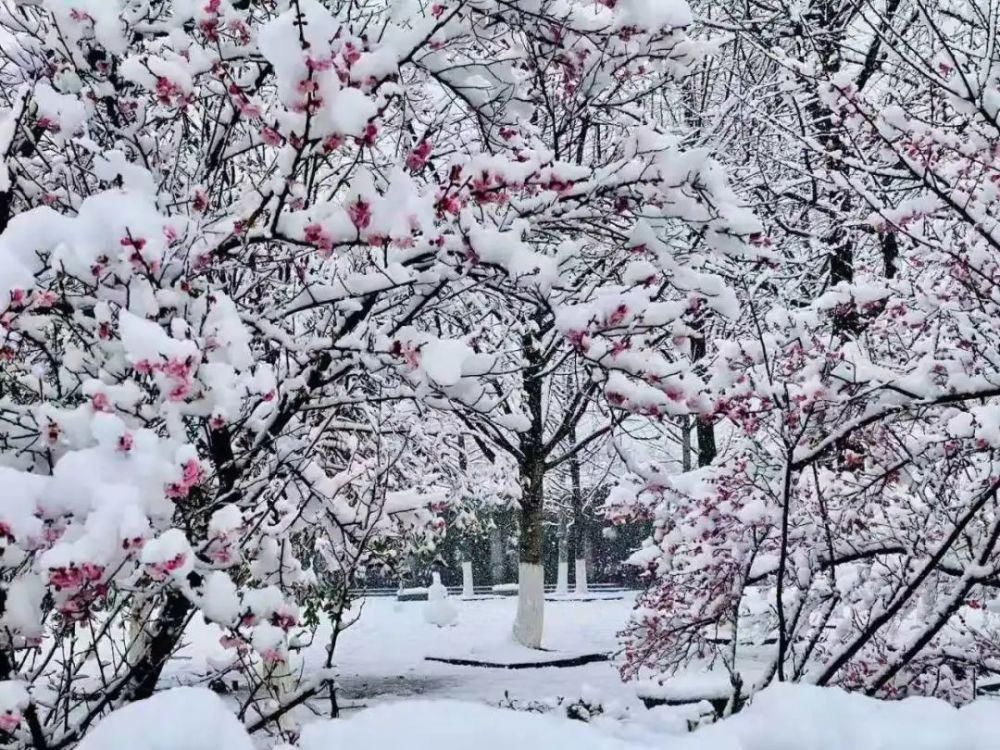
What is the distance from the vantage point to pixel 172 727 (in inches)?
58.0

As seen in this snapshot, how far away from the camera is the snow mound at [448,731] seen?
61.4 inches

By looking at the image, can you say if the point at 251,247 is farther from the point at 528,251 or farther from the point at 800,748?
the point at 800,748

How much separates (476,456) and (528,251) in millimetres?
12817

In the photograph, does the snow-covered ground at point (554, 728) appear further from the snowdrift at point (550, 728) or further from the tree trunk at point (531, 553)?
the tree trunk at point (531, 553)

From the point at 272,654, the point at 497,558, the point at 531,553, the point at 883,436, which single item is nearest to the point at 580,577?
the point at 497,558

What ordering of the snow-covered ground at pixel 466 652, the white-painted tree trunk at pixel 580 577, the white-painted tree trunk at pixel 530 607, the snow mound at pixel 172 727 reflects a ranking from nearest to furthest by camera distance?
the snow mound at pixel 172 727 → the snow-covered ground at pixel 466 652 → the white-painted tree trunk at pixel 530 607 → the white-painted tree trunk at pixel 580 577

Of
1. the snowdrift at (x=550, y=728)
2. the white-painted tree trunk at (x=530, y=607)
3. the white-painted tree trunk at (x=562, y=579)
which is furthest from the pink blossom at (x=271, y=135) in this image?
the white-painted tree trunk at (x=562, y=579)

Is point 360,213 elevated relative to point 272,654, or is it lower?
elevated

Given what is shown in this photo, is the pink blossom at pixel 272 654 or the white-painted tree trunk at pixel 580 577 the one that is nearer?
the pink blossom at pixel 272 654

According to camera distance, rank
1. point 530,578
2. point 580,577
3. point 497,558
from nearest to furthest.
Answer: point 530,578, point 580,577, point 497,558

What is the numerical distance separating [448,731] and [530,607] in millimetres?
11572

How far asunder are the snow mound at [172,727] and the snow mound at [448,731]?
0.14 metres

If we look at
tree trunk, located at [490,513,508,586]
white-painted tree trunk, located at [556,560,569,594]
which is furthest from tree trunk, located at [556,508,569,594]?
tree trunk, located at [490,513,508,586]

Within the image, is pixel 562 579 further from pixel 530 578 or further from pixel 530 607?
pixel 530 578
